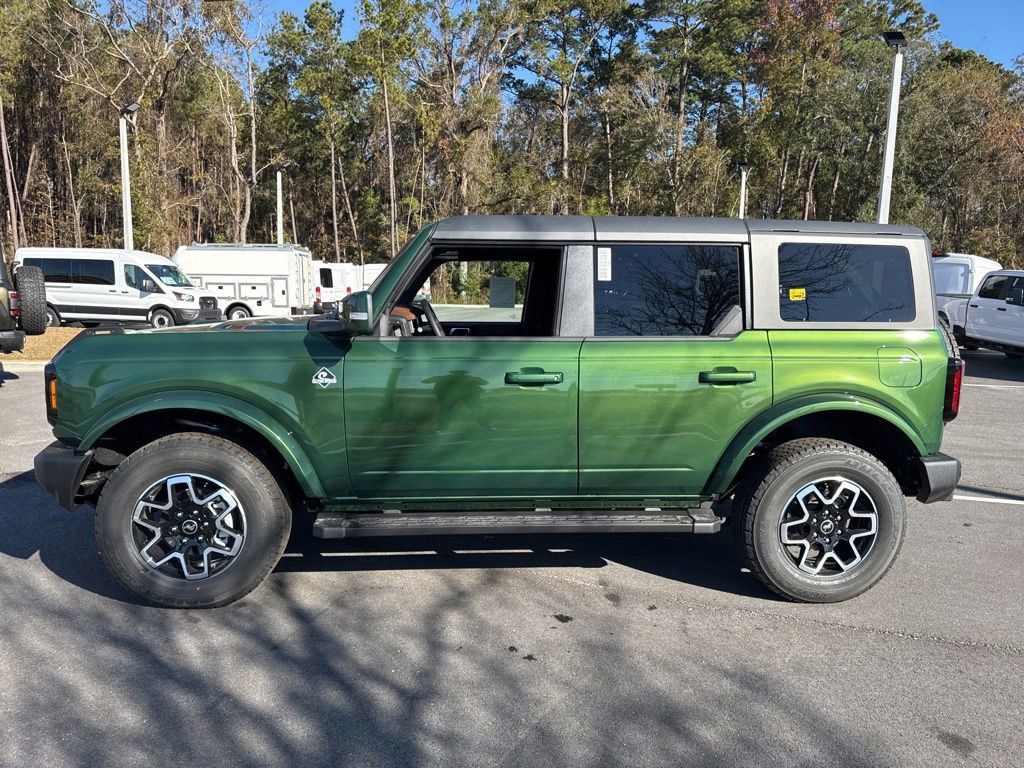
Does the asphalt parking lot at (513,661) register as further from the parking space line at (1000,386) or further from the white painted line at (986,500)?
the parking space line at (1000,386)

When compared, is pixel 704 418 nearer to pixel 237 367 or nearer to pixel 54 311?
pixel 237 367

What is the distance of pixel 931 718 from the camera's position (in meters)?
2.88

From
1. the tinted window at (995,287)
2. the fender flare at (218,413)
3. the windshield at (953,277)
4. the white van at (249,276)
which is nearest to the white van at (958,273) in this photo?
the windshield at (953,277)

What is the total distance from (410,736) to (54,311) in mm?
19231

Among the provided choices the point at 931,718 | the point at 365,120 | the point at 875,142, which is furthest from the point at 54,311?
the point at 875,142

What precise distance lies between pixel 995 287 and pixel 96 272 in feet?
66.7

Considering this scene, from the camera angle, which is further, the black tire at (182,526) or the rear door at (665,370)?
the rear door at (665,370)

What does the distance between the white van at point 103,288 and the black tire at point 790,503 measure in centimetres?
1715

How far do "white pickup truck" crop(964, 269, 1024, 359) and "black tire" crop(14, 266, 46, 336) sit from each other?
15.9 metres

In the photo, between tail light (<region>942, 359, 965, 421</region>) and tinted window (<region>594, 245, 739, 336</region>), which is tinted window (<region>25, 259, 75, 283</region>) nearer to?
tinted window (<region>594, 245, 739, 336</region>)

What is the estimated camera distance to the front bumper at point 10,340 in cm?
926

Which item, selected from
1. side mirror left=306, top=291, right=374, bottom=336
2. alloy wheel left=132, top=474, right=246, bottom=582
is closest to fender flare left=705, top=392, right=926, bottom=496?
side mirror left=306, top=291, right=374, bottom=336

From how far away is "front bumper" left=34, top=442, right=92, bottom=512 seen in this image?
3566 mm

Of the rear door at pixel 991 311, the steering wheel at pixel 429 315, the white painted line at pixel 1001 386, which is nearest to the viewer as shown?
the steering wheel at pixel 429 315
